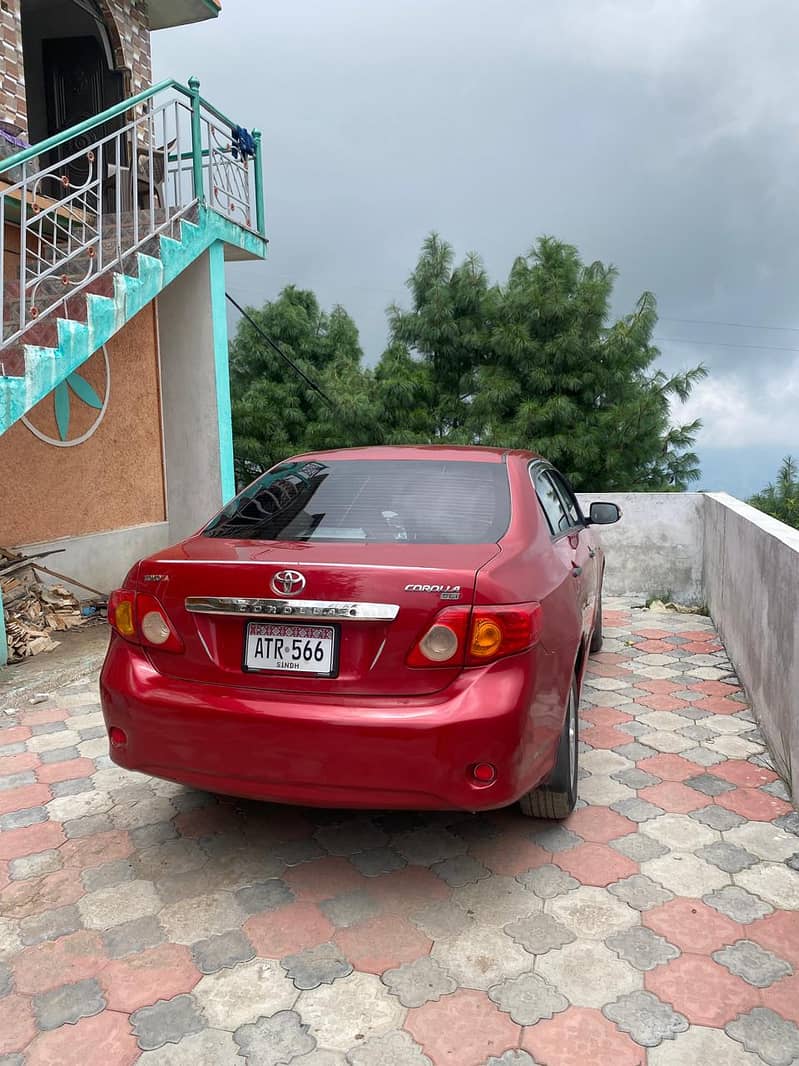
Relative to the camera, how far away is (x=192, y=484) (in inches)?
343

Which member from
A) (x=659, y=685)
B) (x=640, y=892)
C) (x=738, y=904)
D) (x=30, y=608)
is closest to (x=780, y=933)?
(x=738, y=904)

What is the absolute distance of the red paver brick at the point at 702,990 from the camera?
204 centimetres

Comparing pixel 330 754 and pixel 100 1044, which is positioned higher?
pixel 330 754

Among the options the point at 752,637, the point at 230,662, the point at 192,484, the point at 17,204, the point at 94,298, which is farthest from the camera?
the point at 192,484

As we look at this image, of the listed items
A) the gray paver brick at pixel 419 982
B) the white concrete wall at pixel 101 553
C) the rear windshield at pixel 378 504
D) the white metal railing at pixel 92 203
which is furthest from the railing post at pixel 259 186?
the gray paver brick at pixel 419 982

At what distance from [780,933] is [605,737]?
1.65 metres

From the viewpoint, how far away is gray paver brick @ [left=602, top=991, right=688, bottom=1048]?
6.44 feet

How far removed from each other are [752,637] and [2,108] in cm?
773

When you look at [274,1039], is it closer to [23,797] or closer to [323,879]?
[323,879]

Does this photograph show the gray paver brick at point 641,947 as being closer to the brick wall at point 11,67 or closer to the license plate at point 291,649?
the license plate at point 291,649

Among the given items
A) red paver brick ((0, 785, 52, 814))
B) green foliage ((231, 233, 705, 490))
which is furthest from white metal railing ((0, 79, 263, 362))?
green foliage ((231, 233, 705, 490))

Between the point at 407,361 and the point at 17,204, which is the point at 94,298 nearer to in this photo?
the point at 17,204

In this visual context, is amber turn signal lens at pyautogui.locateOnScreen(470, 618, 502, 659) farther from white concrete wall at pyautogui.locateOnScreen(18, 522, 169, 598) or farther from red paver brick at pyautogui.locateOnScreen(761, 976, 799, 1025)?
white concrete wall at pyautogui.locateOnScreen(18, 522, 169, 598)

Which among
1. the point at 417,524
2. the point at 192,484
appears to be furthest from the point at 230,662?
the point at 192,484
